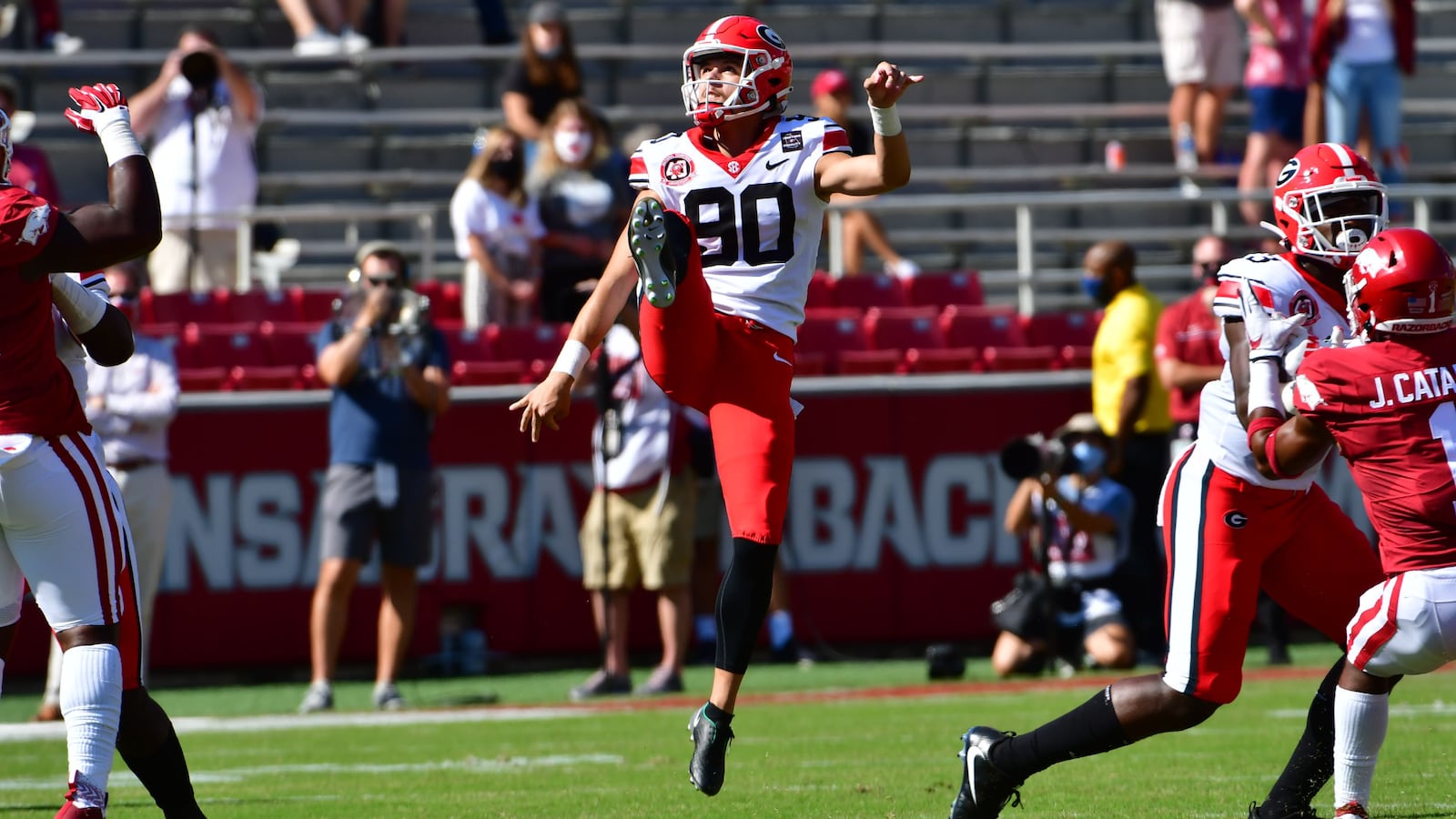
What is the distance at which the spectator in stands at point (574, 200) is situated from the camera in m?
11.8

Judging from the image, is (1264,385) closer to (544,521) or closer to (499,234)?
(544,521)

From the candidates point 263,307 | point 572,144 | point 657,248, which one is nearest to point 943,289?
point 572,144

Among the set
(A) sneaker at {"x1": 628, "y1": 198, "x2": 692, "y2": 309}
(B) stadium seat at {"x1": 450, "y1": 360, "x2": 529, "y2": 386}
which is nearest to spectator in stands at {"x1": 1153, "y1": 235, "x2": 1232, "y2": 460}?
(B) stadium seat at {"x1": 450, "y1": 360, "x2": 529, "y2": 386}

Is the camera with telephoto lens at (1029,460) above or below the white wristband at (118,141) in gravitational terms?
below

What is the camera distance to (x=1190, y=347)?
1038cm

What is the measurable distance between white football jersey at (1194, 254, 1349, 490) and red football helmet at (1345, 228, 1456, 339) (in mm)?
290

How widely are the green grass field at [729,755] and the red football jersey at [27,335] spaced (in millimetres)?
1654

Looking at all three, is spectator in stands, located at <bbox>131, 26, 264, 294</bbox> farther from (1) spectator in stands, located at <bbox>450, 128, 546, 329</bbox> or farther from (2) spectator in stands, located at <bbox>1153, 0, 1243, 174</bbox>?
(2) spectator in stands, located at <bbox>1153, 0, 1243, 174</bbox>

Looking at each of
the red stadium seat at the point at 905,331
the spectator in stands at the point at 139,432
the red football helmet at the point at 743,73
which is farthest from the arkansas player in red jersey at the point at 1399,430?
the red stadium seat at the point at 905,331

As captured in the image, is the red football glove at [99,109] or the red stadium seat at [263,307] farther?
the red stadium seat at [263,307]

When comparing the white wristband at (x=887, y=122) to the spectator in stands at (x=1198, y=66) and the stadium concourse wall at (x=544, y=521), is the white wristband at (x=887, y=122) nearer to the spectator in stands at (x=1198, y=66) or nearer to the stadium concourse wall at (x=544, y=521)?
the stadium concourse wall at (x=544, y=521)

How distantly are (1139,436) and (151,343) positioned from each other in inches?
200

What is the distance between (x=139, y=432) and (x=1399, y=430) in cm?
657

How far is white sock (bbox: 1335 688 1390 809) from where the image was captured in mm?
4816
